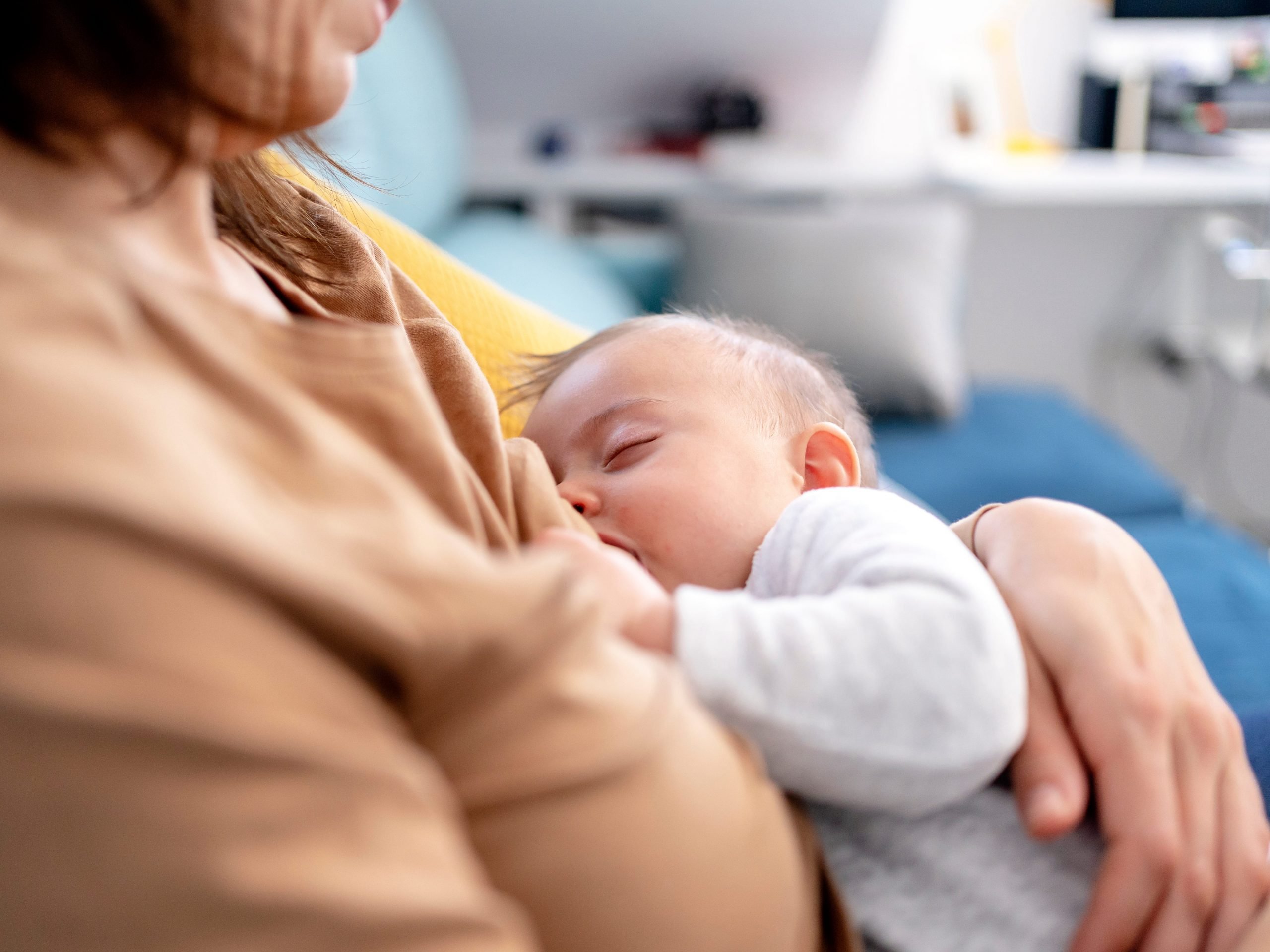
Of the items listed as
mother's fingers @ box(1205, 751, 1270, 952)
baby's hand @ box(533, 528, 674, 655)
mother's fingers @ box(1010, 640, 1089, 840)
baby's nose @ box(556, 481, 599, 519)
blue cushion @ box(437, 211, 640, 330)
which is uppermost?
baby's hand @ box(533, 528, 674, 655)

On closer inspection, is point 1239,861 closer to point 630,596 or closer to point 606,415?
point 630,596

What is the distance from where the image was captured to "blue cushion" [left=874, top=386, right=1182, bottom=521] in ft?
6.10

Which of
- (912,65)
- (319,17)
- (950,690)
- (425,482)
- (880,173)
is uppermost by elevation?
(319,17)

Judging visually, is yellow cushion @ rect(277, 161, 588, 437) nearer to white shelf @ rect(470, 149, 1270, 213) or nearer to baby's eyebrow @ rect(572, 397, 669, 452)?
baby's eyebrow @ rect(572, 397, 669, 452)

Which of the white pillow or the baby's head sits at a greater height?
the baby's head

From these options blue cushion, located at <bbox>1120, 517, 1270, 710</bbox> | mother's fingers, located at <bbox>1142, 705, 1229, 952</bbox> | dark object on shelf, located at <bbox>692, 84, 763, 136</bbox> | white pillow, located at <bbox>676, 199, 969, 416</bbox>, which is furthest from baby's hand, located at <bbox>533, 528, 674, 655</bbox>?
dark object on shelf, located at <bbox>692, 84, 763, 136</bbox>

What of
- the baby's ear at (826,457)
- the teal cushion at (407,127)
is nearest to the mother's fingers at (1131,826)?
the baby's ear at (826,457)

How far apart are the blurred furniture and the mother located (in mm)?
1042

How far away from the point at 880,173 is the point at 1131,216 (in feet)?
2.78

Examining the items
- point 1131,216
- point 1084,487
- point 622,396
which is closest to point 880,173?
point 1131,216

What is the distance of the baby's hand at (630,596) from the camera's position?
505mm

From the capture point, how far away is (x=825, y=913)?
0.53 metres

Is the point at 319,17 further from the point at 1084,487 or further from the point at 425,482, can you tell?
the point at 1084,487

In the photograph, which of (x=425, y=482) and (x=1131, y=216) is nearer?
(x=425, y=482)
